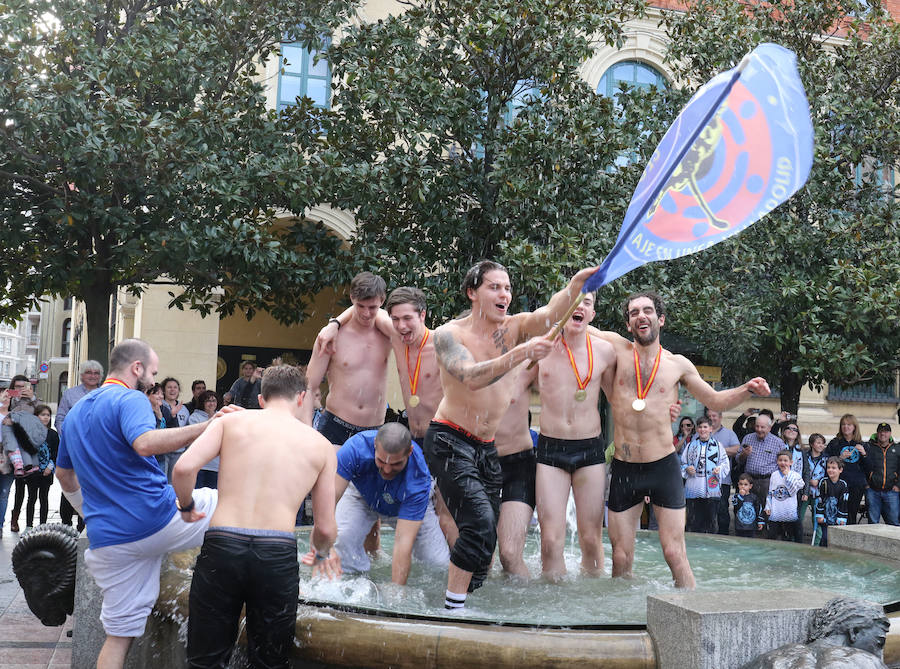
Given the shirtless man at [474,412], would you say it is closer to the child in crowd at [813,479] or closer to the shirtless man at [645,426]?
the shirtless man at [645,426]

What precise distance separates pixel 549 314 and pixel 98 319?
26.1 ft

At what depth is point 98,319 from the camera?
11.7 m

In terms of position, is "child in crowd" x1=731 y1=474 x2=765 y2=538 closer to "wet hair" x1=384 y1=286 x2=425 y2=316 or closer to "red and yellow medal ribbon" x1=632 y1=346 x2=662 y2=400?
"red and yellow medal ribbon" x1=632 y1=346 x2=662 y2=400

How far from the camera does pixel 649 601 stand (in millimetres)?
4141

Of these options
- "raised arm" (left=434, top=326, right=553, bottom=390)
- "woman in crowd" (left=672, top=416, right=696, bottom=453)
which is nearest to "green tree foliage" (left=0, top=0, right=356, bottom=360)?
"woman in crowd" (left=672, top=416, right=696, bottom=453)

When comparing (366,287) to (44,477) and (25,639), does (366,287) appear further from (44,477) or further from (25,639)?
(44,477)

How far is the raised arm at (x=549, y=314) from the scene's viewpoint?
497 centimetres

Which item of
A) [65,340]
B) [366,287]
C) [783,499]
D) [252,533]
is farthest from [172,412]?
[65,340]

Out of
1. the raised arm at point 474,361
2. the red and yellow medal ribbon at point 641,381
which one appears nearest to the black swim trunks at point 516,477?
the red and yellow medal ribbon at point 641,381

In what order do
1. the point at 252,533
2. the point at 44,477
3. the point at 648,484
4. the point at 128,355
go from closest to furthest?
1. the point at 252,533
2. the point at 128,355
3. the point at 648,484
4. the point at 44,477

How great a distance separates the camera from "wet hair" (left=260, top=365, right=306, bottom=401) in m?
4.40

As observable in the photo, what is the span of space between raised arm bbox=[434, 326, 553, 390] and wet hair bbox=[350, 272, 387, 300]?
1230mm

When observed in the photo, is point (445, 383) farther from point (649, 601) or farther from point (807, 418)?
point (807, 418)

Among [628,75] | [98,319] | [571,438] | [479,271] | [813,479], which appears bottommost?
[813,479]
